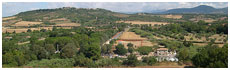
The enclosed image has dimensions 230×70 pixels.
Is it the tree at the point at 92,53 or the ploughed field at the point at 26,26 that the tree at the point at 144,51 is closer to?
the tree at the point at 92,53

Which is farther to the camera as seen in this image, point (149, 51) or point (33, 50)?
point (149, 51)

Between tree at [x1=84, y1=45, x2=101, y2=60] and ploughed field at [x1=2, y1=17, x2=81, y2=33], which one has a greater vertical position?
tree at [x1=84, y1=45, x2=101, y2=60]

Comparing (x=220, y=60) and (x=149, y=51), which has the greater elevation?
(x=220, y=60)

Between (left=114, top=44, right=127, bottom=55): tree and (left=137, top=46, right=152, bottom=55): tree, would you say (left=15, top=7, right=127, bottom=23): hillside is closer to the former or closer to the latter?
(left=114, top=44, right=127, bottom=55): tree

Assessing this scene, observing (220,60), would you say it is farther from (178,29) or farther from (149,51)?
(178,29)

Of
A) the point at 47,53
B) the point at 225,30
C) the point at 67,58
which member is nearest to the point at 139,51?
the point at 67,58

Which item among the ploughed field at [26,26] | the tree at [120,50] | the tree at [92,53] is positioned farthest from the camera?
the ploughed field at [26,26]

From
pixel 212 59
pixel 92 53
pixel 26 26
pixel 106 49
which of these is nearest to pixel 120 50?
pixel 106 49

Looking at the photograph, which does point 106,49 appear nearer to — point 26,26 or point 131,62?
point 131,62

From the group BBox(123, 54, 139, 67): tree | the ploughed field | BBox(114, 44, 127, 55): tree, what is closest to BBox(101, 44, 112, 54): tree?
BBox(114, 44, 127, 55): tree

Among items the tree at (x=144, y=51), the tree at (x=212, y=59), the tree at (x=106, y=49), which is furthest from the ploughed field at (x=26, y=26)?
the tree at (x=212, y=59)

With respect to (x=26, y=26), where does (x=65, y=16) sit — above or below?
above
